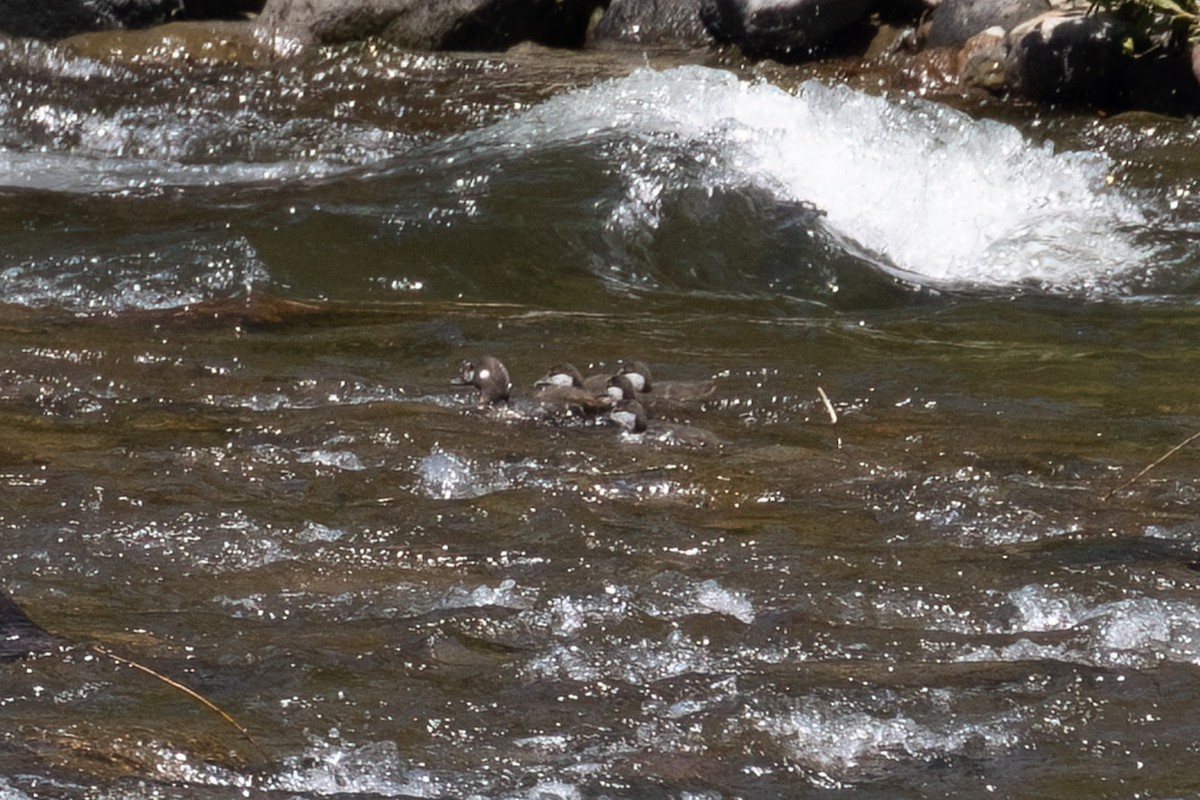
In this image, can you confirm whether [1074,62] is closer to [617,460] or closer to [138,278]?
[138,278]

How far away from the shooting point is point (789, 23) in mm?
12562

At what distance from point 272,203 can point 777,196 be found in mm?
2730

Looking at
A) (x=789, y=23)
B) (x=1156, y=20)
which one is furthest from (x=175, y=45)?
(x=1156, y=20)

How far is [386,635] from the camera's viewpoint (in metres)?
3.74

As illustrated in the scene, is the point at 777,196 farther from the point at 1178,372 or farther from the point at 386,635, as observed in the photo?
the point at 386,635

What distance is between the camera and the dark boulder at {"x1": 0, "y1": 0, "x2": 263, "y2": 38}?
12.9m

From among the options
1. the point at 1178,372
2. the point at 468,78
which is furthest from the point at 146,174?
the point at 1178,372

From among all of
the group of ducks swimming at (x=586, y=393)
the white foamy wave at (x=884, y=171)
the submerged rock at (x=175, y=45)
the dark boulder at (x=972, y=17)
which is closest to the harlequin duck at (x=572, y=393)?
the group of ducks swimming at (x=586, y=393)

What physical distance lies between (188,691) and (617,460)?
6.67 ft

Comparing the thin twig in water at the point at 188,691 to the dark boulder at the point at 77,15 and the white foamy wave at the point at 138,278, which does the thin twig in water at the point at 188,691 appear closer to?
the white foamy wave at the point at 138,278

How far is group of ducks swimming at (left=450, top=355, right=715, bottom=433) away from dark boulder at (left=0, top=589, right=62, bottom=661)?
2.15 meters

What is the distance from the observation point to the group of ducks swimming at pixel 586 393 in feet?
17.7

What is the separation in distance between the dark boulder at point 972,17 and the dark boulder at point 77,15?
607 cm

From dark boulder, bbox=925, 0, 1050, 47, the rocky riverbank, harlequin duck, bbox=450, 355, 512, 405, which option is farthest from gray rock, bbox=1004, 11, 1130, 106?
harlequin duck, bbox=450, 355, 512, 405
